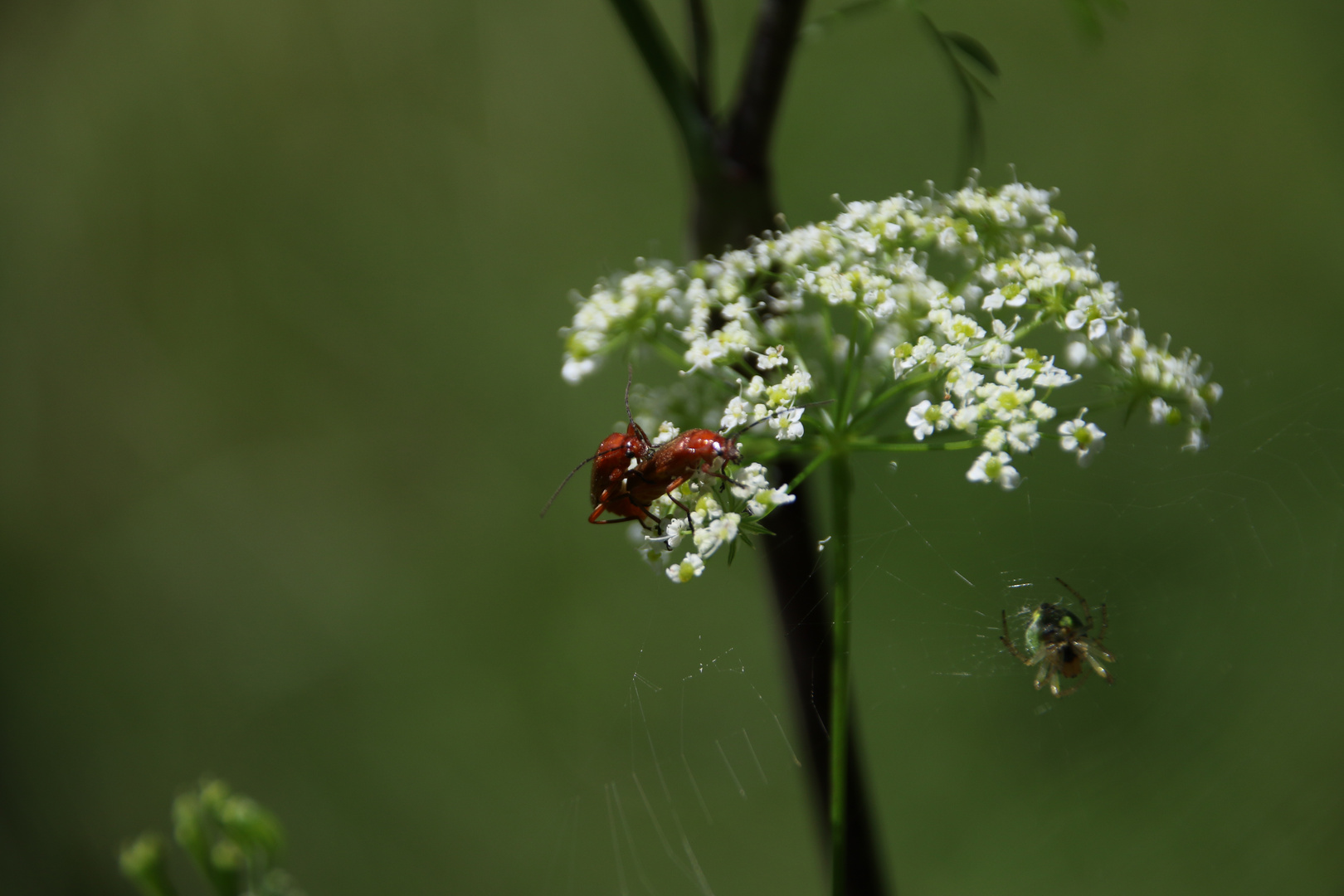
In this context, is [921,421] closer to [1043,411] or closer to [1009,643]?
[1043,411]

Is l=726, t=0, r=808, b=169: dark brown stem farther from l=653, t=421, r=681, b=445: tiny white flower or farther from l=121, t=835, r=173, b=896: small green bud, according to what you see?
l=121, t=835, r=173, b=896: small green bud

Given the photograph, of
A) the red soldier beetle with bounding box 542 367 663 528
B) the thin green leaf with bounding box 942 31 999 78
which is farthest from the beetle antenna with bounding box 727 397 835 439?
the thin green leaf with bounding box 942 31 999 78

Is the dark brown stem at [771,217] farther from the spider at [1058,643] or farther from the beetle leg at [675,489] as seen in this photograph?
the spider at [1058,643]

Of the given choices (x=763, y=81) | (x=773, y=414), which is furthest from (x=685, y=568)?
(x=763, y=81)

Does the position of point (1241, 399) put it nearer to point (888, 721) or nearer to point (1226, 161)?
point (1226, 161)

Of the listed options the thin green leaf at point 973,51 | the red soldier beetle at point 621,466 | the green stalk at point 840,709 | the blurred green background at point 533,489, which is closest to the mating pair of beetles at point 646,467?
the red soldier beetle at point 621,466

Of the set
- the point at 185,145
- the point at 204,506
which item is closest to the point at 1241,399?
the point at 204,506
